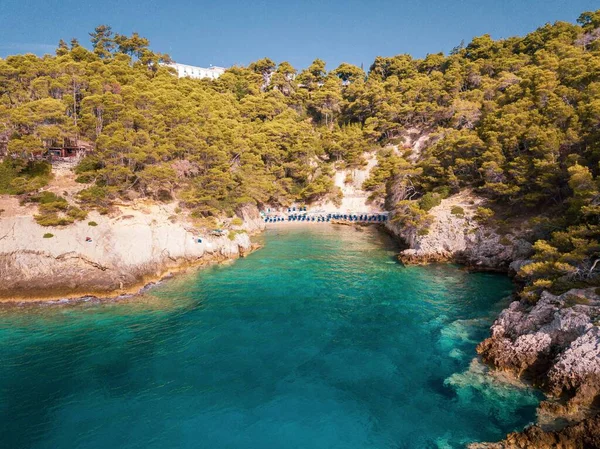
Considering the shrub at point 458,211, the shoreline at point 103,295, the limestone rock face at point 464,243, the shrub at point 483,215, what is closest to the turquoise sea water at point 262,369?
the shoreline at point 103,295

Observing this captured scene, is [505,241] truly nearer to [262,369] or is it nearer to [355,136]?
[262,369]

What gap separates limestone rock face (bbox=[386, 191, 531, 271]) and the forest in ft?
5.41

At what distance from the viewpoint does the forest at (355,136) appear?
97.0 ft

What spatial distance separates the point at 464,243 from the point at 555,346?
1867 cm

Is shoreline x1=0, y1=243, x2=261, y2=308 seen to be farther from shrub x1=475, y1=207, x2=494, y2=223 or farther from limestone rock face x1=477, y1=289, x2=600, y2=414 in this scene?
shrub x1=475, y1=207, x2=494, y2=223

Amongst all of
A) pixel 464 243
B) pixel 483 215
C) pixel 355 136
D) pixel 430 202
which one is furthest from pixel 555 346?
pixel 355 136

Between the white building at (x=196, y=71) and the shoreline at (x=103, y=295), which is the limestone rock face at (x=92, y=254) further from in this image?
the white building at (x=196, y=71)

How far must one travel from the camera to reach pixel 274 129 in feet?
212

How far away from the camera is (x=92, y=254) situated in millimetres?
29312

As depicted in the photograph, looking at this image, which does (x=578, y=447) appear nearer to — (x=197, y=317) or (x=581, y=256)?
(x=581, y=256)

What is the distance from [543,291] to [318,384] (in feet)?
44.8

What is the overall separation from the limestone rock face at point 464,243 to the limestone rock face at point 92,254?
22822 millimetres

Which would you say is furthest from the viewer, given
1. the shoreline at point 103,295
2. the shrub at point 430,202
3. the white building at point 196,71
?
the white building at point 196,71

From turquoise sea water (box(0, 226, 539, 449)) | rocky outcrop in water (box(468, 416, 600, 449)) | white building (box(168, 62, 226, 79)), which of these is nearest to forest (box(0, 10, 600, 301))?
turquoise sea water (box(0, 226, 539, 449))
